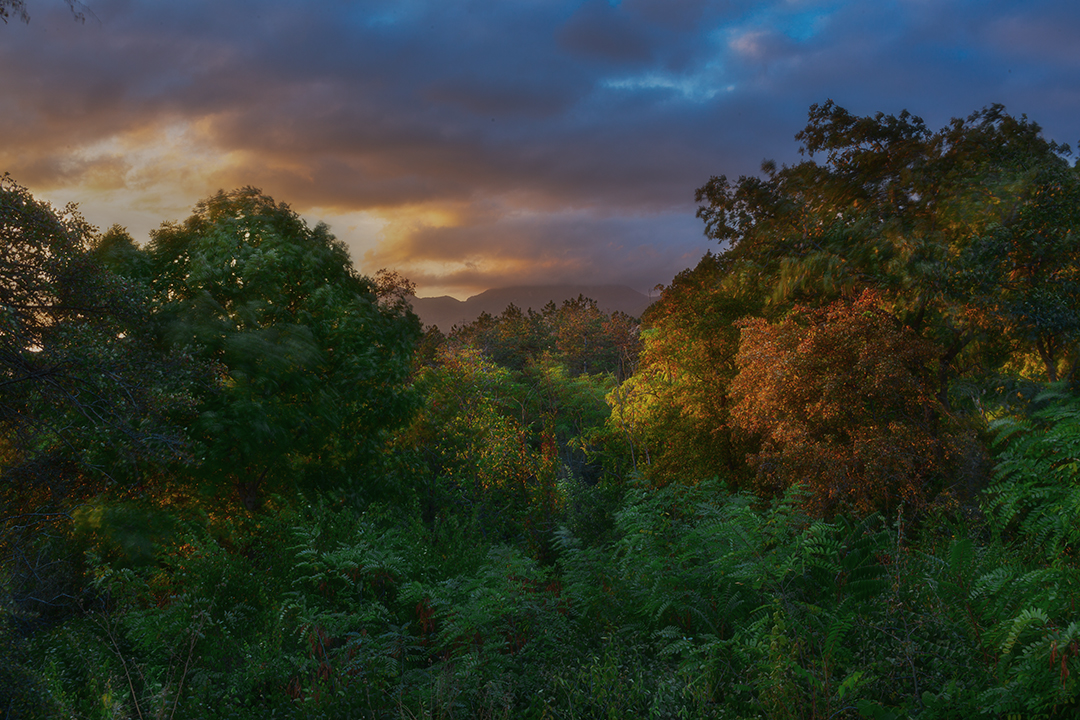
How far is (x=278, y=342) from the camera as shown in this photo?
9.30 meters

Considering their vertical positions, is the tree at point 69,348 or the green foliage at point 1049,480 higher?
the tree at point 69,348

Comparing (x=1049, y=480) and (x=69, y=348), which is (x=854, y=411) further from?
(x=69, y=348)

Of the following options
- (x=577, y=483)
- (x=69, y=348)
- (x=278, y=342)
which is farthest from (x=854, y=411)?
(x=69, y=348)

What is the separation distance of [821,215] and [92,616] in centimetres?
1403

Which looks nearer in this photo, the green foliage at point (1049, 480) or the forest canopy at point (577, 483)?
the forest canopy at point (577, 483)

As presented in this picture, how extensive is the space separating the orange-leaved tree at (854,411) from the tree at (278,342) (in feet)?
22.3

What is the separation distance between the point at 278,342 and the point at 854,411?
379 inches

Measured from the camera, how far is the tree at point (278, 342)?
334 inches

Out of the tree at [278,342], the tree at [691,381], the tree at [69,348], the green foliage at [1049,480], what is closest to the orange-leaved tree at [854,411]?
the tree at [691,381]

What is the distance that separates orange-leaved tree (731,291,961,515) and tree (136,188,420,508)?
6792 mm

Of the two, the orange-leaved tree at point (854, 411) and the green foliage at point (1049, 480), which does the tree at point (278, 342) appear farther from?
the green foliage at point (1049, 480)

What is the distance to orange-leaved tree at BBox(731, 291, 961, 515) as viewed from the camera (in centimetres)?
1002

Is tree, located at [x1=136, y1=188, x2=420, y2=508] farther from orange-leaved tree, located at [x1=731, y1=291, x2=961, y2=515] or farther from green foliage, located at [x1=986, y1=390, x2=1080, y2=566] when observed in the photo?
green foliage, located at [x1=986, y1=390, x2=1080, y2=566]

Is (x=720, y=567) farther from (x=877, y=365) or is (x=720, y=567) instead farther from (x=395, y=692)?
(x=877, y=365)
